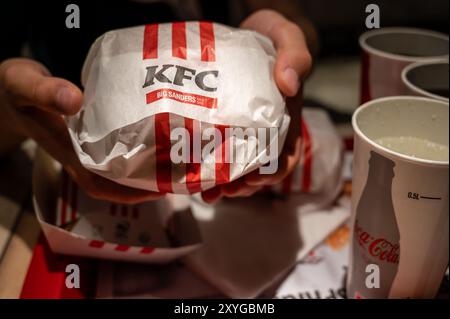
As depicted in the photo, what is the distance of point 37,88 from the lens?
0.52 metres

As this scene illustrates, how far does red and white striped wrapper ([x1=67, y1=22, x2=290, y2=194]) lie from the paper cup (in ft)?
0.83

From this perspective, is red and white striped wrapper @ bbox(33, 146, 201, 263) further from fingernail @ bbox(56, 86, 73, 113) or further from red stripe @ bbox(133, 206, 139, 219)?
fingernail @ bbox(56, 86, 73, 113)

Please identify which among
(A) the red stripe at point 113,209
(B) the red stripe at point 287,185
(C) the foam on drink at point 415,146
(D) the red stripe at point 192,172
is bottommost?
(B) the red stripe at point 287,185

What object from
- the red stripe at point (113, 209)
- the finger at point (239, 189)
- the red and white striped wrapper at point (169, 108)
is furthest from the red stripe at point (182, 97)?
the red stripe at point (113, 209)

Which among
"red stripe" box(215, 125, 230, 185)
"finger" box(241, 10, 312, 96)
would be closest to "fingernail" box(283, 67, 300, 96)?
"finger" box(241, 10, 312, 96)

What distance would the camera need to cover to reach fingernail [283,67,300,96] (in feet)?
1.67

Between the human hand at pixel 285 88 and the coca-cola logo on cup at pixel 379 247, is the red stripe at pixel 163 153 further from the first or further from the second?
the coca-cola logo on cup at pixel 379 247

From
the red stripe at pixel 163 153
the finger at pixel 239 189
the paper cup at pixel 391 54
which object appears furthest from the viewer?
the paper cup at pixel 391 54

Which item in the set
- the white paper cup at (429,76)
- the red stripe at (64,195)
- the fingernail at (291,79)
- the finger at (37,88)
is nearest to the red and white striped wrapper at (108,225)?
the red stripe at (64,195)

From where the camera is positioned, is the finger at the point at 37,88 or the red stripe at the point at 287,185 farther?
the red stripe at the point at 287,185

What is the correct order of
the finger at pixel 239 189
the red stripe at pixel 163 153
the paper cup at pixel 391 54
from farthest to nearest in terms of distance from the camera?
1. the paper cup at pixel 391 54
2. the finger at pixel 239 189
3. the red stripe at pixel 163 153

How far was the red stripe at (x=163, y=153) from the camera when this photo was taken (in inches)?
17.4

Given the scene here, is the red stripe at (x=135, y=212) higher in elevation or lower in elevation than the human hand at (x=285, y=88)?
lower

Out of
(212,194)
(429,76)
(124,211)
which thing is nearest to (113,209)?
(124,211)
